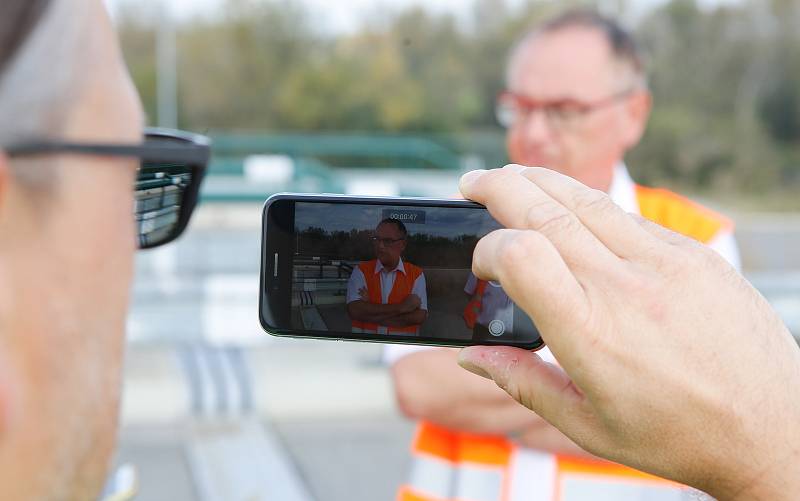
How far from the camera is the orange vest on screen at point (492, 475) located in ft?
7.64

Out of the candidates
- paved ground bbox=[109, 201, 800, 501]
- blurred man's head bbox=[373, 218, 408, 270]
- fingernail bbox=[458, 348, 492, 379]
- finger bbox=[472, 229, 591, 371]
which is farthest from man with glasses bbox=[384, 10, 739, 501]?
paved ground bbox=[109, 201, 800, 501]

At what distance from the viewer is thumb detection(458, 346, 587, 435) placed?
3.80 ft

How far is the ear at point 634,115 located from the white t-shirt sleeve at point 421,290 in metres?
1.72

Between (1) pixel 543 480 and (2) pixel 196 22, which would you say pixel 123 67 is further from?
(2) pixel 196 22

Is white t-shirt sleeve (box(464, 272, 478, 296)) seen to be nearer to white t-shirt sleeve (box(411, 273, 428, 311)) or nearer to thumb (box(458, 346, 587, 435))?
white t-shirt sleeve (box(411, 273, 428, 311))

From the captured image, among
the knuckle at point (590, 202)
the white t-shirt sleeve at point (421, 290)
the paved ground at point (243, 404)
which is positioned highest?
the knuckle at point (590, 202)

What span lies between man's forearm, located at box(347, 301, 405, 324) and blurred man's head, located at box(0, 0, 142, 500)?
1.69ft

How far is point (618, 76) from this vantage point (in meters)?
3.02

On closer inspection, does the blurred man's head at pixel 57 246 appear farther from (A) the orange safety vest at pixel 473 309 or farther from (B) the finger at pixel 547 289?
(A) the orange safety vest at pixel 473 309

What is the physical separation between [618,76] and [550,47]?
0.26 metres

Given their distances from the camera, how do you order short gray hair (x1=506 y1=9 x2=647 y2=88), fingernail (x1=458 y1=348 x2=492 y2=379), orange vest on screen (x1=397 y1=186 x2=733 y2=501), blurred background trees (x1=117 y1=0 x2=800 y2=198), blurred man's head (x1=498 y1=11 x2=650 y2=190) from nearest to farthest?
1. fingernail (x1=458 y1=348 x2=492 y2=379)
2. orange vest on screen (x1=397 y1=186 x2=733 y2=501)
3. blurred man's head (x1=498 y1=11 x2=650 y2=190)
4. short gray hair (x1=506 y1=9 x2=647 y2=88)
5. blurred background trees (x1=117 y1=0 x2=800 y2=198)

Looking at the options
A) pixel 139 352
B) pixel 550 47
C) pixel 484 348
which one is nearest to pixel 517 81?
pixel 550 47

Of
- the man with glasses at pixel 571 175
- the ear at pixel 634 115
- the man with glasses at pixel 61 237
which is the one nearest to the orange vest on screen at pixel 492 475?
the man with glasses at pixel 571 175

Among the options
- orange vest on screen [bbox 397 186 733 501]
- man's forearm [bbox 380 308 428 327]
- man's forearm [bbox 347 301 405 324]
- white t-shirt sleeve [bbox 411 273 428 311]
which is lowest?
orange vest on screen [bbox 397 186 733 501]
